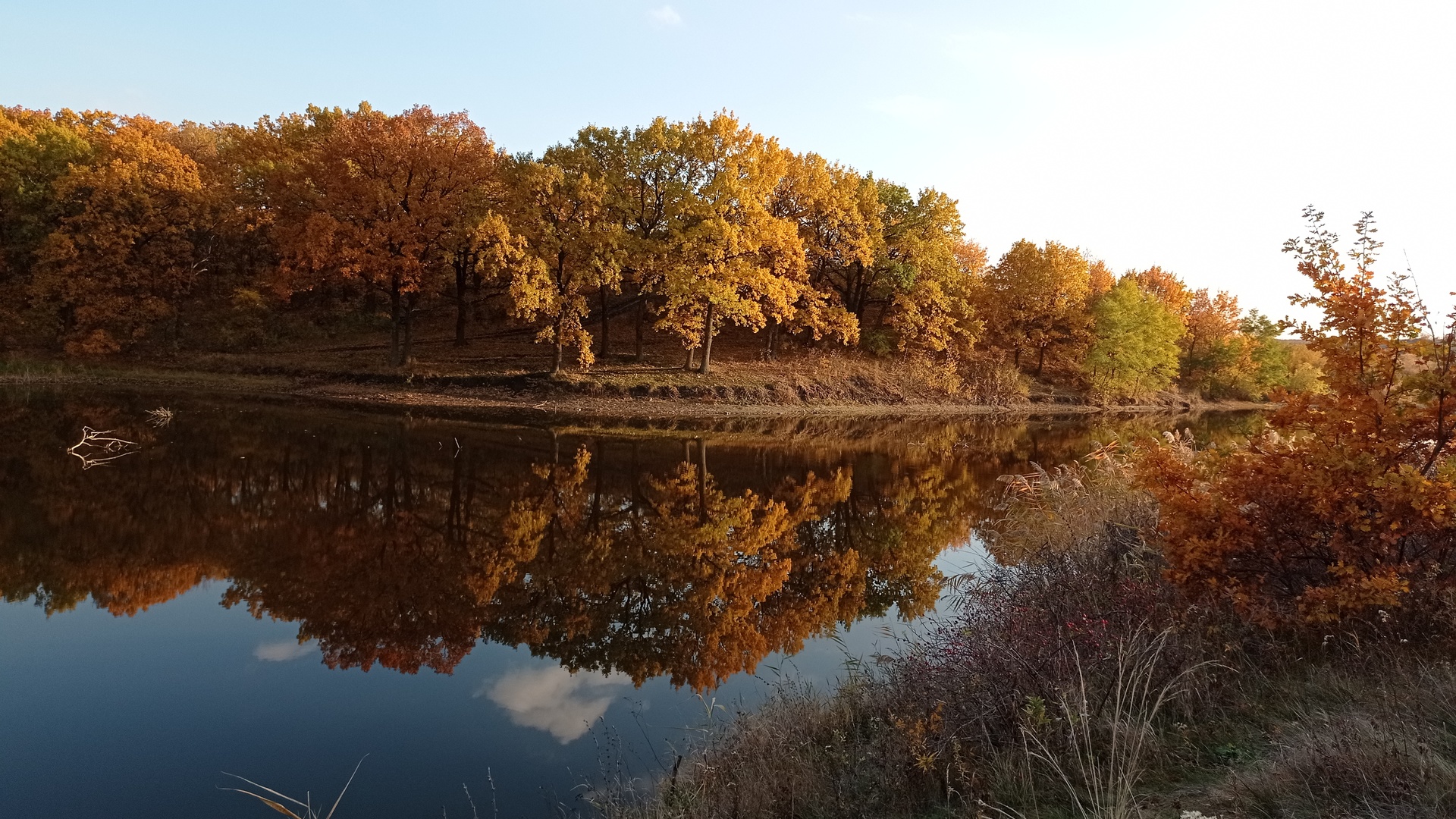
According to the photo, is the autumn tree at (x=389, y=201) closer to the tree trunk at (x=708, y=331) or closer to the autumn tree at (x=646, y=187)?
the autumn tree at (x=646, y=187)

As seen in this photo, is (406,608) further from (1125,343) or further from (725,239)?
(1125,343)

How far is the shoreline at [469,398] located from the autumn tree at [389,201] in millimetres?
4331

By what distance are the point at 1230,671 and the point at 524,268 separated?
30.9 metres

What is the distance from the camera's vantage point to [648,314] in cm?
4888

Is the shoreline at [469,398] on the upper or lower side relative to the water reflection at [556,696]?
upper

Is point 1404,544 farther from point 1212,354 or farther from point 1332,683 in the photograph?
point 1212,354

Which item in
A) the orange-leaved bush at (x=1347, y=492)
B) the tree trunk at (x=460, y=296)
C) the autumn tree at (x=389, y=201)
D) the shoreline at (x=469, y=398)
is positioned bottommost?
the shoreline at (x=469, y=398)

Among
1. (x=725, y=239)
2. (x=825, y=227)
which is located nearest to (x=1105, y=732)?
(x=725, y=239)

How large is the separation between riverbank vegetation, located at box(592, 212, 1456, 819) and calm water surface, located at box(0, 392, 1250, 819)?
1.50 m

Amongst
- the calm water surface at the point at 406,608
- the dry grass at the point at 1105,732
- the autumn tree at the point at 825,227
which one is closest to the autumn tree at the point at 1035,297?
the autumn tree at the point at 825,227

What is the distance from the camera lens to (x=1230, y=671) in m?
6.10

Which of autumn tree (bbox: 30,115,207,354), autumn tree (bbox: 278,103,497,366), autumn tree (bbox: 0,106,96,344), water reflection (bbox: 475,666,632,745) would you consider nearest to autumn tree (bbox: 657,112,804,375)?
autumn tree (bbox: 278,103,497,366)

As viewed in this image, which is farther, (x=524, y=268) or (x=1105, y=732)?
(x=524, y=268)

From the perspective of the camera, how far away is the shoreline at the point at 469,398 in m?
31.8
